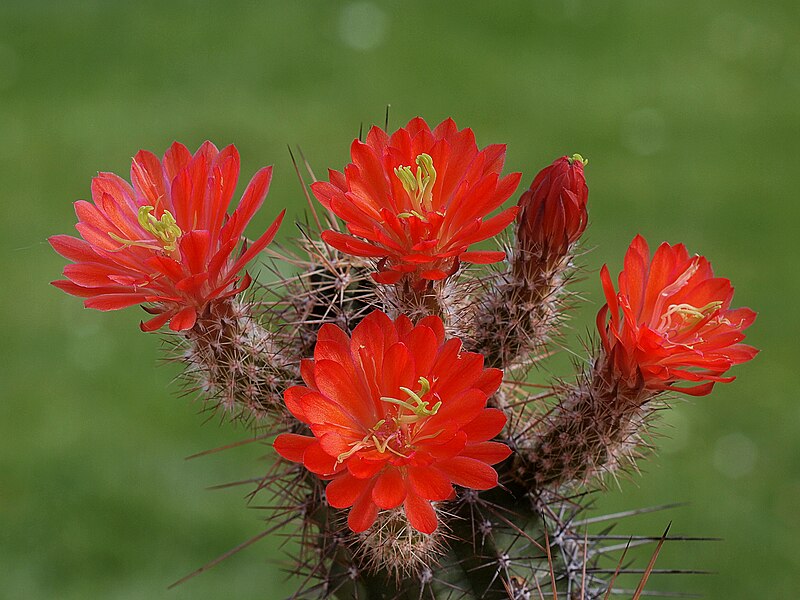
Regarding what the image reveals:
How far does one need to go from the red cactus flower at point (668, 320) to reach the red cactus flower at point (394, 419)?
173 millimetres

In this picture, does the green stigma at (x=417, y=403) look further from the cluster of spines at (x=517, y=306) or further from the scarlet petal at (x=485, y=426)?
the cluster of spines at (x=517, y=306)

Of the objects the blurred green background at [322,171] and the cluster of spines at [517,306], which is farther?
the blurred green background at [322,171]

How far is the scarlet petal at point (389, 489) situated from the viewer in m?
0.76

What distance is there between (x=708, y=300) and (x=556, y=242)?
0.51 ft

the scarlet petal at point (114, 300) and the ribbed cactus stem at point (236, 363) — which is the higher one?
the scarlet petal at point (114, 300)

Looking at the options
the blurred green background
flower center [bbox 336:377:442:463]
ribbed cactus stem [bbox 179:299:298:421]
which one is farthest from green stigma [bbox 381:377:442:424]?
the blurred green background

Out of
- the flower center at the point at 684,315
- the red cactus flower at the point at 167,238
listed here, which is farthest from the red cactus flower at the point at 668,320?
the red cactus flower at the point at 167,238

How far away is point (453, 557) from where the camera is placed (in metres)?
1.04

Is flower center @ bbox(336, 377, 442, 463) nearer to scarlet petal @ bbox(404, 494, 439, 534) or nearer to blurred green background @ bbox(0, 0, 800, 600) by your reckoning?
scarlet petal @ bbox(404, 494, 439, 534)

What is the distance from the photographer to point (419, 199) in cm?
88

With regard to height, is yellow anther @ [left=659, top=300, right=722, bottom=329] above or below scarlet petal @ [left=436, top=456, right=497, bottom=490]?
above

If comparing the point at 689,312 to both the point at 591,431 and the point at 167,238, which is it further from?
the point at 167,238

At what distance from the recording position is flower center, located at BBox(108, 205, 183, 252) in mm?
892

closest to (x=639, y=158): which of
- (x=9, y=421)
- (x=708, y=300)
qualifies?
(x=9, y=421)
